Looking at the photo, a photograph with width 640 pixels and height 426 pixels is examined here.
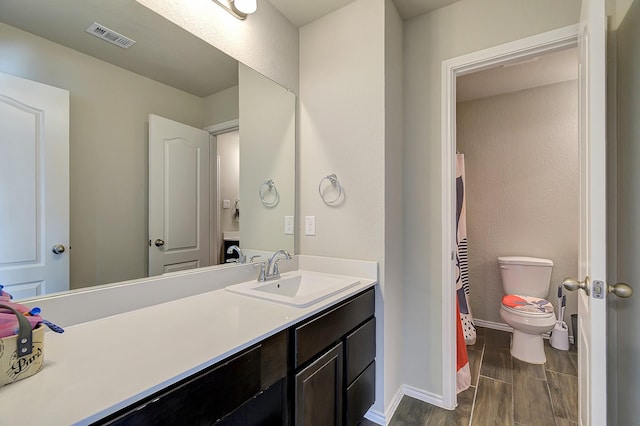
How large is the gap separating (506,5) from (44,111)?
7.29ft

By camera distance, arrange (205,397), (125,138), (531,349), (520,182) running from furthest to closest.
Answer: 1. (520,182)
2. (531,349)
3. (125,138)
4. (205,397)

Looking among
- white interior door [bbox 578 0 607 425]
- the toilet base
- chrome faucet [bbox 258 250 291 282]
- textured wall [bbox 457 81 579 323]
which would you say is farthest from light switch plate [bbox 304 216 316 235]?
textured wall [bbox 457 81 579 323]

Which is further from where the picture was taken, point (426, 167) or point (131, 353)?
point (426, 167)

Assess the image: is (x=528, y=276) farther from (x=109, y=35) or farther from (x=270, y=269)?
(x=109, y=35)

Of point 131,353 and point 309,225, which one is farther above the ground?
point 309,225

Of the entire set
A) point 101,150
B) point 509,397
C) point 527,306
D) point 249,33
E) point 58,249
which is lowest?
point 509,397

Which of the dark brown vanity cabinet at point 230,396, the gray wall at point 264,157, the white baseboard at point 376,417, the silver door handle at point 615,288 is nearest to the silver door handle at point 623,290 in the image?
the silver door handle at point 615,288

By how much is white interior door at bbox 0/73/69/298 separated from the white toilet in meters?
2.82

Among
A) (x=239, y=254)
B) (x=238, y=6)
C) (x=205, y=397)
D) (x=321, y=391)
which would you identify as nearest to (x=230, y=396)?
(x=205, y=397)

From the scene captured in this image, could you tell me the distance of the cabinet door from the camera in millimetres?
1075

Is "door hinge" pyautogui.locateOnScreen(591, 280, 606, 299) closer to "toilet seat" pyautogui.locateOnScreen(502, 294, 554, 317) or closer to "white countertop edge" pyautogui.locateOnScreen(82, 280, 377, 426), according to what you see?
"white countertop edge" pyautogui.locateOnScreen(82, 280, 377, 426)

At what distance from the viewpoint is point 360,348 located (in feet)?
4.80

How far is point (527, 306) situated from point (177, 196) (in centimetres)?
267

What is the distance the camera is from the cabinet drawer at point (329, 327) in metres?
1.07
